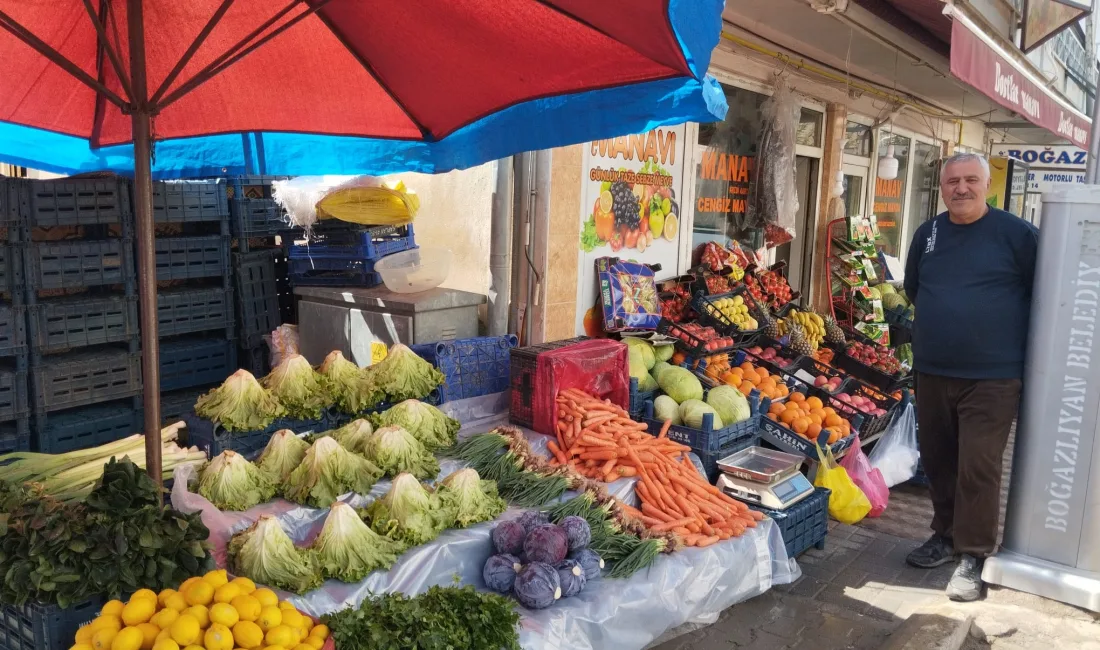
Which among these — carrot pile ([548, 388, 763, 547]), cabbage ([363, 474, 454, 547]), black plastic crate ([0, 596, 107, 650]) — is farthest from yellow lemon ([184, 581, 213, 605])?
carrot pile ([548, 388, 763, 547])

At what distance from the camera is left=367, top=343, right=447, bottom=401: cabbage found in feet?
15.7

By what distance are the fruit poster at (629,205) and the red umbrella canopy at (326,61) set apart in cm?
278

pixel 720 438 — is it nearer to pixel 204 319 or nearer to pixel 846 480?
pixel 846 480

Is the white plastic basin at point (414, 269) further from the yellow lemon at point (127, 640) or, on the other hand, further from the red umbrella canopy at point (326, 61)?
the yellow lemon at point (127, 640)

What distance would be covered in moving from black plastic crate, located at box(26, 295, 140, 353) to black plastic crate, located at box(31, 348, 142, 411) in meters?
0.10

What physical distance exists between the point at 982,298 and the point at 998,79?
1.91m

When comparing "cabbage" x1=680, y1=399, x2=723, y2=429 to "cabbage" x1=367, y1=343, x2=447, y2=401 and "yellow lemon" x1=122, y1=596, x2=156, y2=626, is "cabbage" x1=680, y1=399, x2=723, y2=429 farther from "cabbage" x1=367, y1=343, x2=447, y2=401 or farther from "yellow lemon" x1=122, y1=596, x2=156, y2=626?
"yellow lemon" x1=122, y1=596, x2=156, y2=626

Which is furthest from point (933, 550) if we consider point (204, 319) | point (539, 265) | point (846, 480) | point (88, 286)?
point (88, 286)

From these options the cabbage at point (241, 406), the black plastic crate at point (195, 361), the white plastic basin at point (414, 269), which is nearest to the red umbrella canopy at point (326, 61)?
the cabbage at point (241, 406)

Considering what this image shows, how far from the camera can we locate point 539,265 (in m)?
6.04

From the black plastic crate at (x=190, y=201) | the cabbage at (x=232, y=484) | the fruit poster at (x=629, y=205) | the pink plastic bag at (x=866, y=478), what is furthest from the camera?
the fruit poster at (x=629, y=205)

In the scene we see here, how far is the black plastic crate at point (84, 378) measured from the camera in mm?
5352

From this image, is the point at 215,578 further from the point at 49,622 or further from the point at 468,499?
the point at 468,499

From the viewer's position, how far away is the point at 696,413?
17.8 feet
